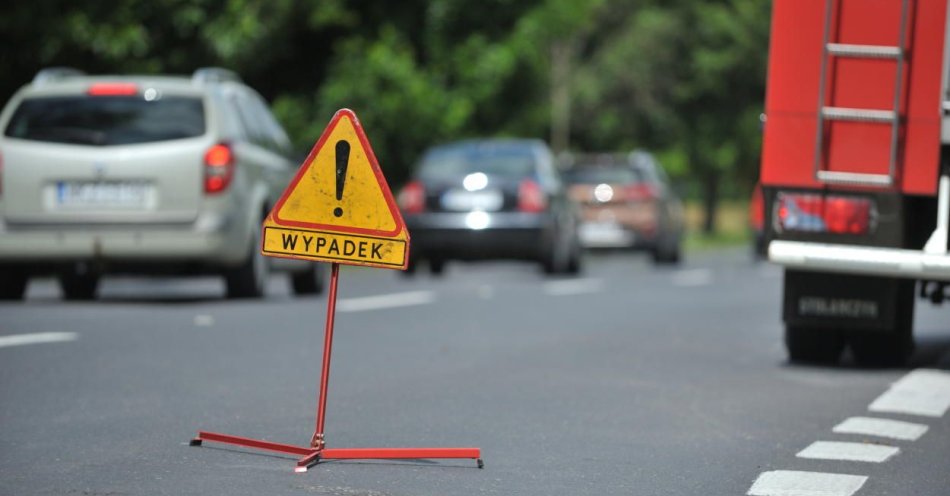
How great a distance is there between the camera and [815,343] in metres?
11.6

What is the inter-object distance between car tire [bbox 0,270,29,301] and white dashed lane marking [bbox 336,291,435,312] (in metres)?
2.35

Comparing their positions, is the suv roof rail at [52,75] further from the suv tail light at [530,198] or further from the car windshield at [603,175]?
the car windshield at [603,175]

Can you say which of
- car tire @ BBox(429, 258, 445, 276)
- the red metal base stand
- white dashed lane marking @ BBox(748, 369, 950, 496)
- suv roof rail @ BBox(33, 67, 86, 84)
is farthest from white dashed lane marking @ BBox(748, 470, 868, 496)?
car tire @ BBox(429, 258, 445, 276)

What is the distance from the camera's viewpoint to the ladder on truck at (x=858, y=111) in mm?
10352

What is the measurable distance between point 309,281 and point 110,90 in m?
2.79

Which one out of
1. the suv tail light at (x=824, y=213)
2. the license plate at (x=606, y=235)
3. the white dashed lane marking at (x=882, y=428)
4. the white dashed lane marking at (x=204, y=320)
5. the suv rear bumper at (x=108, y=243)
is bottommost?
the license plate at (x=606, y=235)

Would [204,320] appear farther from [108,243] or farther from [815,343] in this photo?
[815,343]

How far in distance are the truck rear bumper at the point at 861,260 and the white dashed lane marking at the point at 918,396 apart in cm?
57

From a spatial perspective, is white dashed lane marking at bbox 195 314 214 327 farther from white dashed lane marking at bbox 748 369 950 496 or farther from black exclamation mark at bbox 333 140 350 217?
black exclamation mark at bbox 333 140 350 217

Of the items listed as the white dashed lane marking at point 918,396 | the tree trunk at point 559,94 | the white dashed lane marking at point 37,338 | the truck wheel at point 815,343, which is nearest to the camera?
the white dashed lane marking at point 918,396

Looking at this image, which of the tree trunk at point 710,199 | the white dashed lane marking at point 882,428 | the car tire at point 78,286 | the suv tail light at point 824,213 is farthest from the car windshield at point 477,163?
the tree trunk at point 710,199

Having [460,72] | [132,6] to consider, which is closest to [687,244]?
[460,72]

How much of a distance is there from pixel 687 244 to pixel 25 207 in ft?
109

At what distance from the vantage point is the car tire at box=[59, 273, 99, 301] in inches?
640
